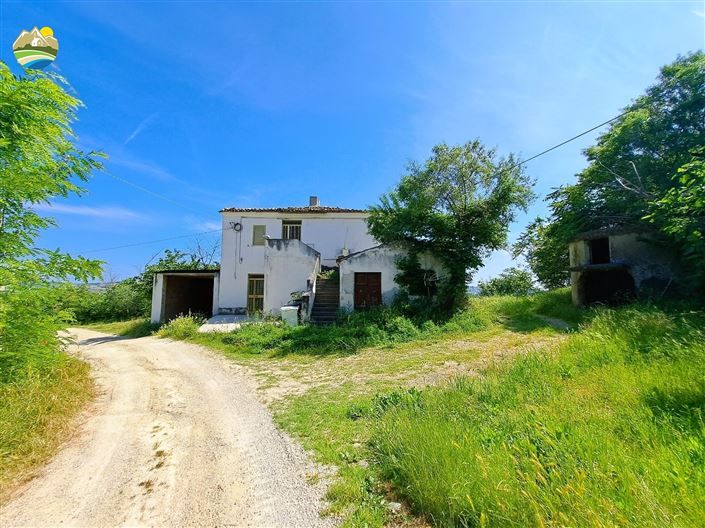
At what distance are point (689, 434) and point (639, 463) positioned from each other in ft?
3.01

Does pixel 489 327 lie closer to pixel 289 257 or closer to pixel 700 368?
pixel 700 368

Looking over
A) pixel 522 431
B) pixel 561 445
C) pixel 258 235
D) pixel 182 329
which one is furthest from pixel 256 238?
pixel 561 445

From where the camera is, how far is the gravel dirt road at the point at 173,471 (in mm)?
2553

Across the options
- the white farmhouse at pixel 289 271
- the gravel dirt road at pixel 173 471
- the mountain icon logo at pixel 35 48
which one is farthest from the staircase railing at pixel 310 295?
the mountain icon logo at pixel 35 48

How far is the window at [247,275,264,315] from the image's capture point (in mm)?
17281

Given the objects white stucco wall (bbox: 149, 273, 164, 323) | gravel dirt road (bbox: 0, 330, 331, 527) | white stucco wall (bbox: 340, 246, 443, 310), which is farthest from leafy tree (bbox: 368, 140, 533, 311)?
white stucco wall (bbox: 149, 273, 164, 323)

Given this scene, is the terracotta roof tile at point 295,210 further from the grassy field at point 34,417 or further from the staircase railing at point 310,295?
the grassy field at point 34,417

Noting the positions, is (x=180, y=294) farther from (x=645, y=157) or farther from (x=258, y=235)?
(x=645, y=157)

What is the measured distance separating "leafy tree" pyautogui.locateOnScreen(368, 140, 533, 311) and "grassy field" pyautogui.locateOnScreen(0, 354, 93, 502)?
434 inches

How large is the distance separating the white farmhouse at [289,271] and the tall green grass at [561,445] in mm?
8915

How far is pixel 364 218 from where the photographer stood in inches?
733

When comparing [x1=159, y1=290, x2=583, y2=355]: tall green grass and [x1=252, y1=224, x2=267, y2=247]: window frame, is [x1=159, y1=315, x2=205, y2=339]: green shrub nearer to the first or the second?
[x1=159, y1=290, x2=583, y2=355]: tall green grass

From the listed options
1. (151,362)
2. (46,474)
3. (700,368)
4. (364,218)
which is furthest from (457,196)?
(46,474)

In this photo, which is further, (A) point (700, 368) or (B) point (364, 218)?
(B) point (364, 218)
